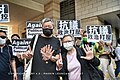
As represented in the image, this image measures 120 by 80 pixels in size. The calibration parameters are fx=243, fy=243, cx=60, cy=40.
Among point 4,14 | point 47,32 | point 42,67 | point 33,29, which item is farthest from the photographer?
point 33,29

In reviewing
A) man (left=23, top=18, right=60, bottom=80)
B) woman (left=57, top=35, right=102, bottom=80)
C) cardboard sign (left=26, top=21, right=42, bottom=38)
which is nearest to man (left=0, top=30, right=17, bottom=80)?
man (left=23, top=18, right=60, bottom=80)

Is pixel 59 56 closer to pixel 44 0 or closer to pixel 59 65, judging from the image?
pixel 59 65

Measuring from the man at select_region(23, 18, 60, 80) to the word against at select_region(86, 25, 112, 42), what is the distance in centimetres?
230

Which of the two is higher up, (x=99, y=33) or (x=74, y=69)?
Result: (x=99, y=33)

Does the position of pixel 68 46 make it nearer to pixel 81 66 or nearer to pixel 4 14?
pixel 81 66

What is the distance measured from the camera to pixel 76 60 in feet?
11.4

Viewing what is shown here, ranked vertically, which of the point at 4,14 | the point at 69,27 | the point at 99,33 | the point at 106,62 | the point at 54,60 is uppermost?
the point at 4,14

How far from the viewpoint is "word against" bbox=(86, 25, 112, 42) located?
5.58 metres

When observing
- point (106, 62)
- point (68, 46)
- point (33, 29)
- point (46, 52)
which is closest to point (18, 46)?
point (33, 29)

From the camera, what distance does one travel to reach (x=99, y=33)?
18.7ft

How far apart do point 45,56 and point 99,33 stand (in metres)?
2.72

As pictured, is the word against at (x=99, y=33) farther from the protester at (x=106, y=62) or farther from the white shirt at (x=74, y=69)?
the white shirt at (x=74, y=69)

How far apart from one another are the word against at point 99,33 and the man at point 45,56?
2304mm

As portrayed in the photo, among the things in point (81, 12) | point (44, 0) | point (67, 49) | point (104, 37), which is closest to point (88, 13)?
point (81, 12)
